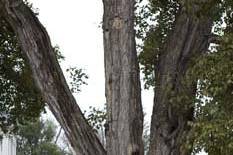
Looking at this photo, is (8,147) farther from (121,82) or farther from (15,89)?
(121,82)

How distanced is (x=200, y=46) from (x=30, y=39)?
2291mm

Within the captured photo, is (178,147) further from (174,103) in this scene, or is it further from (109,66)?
(109,66)

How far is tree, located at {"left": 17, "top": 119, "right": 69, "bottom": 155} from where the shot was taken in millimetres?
42062

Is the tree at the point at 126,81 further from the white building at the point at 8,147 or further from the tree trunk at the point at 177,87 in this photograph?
the white building at the point at 8,147

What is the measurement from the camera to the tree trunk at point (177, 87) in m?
6.97

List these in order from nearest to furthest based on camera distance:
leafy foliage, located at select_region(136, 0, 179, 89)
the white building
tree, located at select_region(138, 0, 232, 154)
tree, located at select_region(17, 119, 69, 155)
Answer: tree, located at select_region(138, 0, 232, 154), leafy foliage, located at select_region(136, 0, 179, 89), tree, located at select_region(17, 119, 69, 155), the white building

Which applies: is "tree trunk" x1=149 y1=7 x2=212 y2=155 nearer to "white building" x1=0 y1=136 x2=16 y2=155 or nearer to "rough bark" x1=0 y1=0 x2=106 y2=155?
"rough bark" x1=0 y1=0 x2=106 y2=155

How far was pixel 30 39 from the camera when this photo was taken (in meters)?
7.14

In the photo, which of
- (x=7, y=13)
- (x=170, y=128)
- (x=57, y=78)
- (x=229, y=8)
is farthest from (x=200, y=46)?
(x=7, y=13)

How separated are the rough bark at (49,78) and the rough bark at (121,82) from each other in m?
0.30

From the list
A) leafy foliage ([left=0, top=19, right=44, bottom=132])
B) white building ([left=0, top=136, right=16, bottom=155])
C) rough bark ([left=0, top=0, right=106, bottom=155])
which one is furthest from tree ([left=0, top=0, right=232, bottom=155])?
white building ([left=0, top=136, right=16, bottom=155])

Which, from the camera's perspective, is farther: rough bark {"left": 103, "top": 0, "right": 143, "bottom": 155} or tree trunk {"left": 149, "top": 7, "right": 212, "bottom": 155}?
tree trunk {"left": 149, "top": 7, "right": 212, "bottom": 155}

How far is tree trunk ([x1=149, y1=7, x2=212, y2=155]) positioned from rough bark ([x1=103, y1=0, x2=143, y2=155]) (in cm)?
38

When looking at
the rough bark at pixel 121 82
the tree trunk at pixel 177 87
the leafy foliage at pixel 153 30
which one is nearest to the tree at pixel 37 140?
the leafy foliage at pixel 153 30
